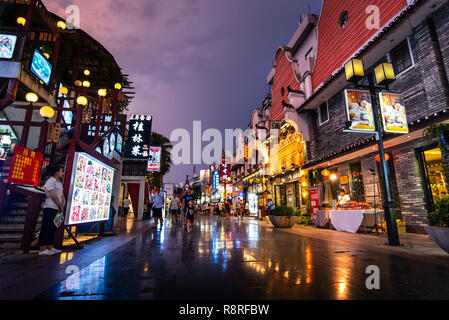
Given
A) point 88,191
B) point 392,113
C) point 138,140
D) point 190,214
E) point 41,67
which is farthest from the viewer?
point 138,140

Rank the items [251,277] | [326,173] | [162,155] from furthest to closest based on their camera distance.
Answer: [162,155]
[326,173]
[251,277]

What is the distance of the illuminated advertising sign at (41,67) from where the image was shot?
315 inches

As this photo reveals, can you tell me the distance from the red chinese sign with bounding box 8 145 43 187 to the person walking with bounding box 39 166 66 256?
2.12 ft

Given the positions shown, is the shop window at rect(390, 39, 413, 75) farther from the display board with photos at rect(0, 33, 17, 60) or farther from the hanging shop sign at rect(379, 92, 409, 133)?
the display board with photos at rect(0, 33, 17, 60)

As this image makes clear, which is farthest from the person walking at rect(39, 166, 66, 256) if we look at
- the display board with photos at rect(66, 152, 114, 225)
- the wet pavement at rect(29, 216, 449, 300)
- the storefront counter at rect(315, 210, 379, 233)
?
the storefront counter at rect(315, 210, 379, 233)

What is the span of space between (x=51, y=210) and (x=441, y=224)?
8685 mm

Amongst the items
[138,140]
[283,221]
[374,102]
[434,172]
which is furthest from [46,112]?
[434,172]

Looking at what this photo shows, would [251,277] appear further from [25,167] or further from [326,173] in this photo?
[326,173]

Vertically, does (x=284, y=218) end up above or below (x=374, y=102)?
below

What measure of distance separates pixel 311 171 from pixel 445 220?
34.5 ft

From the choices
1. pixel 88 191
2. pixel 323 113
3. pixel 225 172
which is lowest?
pixel 88 191

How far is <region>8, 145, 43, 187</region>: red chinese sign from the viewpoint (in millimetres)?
4891

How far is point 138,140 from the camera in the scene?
1855cm
